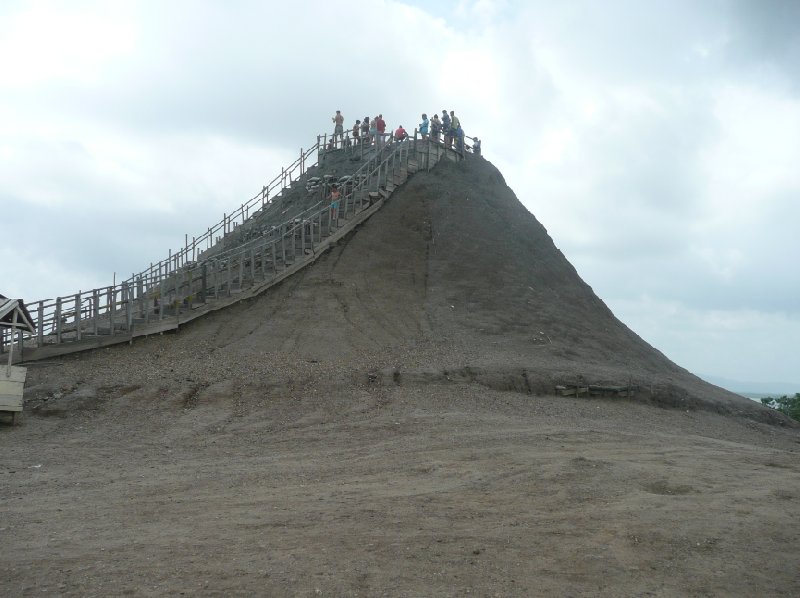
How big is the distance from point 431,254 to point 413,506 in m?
16.8

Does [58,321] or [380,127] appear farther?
[380,127]

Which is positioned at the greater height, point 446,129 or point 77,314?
point 446,129

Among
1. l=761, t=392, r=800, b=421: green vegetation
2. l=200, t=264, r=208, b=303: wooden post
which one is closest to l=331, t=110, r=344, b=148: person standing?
l=200, t=264, r=208, b=303: wooden post

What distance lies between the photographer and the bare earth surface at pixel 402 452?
28.3 ft

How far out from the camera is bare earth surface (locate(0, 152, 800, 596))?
8625mm

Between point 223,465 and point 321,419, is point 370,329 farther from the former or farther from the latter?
point 223,465

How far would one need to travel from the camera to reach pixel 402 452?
45.6ft

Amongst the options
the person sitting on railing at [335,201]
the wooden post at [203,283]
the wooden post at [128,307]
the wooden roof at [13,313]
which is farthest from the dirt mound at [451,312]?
the wooden roof at [13,313]

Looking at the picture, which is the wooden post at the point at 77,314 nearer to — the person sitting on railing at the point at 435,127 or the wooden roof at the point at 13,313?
the wooden roof at the point at 13,313

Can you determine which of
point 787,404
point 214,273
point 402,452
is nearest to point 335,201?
point 214,273

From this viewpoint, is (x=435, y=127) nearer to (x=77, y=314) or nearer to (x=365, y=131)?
(x=365, y=131)

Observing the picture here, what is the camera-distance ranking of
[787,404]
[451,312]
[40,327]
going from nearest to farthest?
1. [40,327]
2. [451,312]
3. [787,404]

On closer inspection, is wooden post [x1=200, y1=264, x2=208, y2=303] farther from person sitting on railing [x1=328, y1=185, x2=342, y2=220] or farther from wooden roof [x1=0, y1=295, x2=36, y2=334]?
person sitting on railing [x1=328, y1=185, x2=342, y2=220]

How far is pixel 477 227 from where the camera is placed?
28672 millimetres
